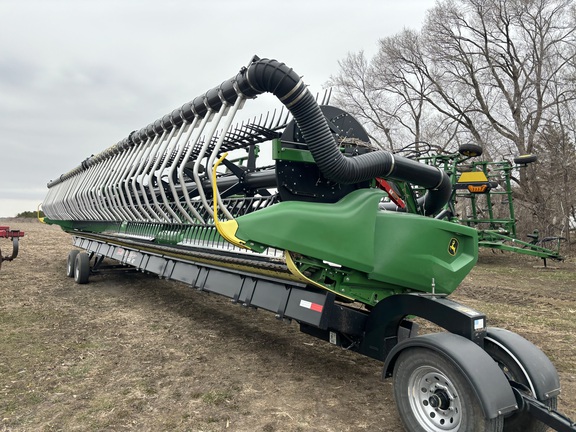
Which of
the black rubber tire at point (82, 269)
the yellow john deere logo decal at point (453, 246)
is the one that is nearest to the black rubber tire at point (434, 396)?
the yellow john deere logo decal at point (453, 246)

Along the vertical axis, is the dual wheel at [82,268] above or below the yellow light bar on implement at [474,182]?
below

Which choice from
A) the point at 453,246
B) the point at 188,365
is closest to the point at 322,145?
the point at 453,246

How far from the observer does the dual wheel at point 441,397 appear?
8.76 ft

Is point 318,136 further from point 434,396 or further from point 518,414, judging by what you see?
point 518,414

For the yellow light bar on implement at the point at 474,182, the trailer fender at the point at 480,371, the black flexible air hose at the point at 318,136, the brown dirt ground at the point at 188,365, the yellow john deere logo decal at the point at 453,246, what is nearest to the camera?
the trailer fender at the point at 480,371

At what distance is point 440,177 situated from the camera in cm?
446

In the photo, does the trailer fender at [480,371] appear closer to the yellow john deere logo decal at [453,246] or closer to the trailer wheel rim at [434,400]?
the trailer wheel rim at [434,400]

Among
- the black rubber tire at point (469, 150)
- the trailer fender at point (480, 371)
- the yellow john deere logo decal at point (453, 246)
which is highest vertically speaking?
the black rubber tire at point (469, 150)

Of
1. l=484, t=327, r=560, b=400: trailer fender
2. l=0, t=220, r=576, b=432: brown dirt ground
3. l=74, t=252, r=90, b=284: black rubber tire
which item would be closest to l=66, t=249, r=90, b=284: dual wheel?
l=74, t=252, r=90, b=284: black rubber tire

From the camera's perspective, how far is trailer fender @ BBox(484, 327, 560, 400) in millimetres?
2848

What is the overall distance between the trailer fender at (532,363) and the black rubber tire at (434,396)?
0.44 m

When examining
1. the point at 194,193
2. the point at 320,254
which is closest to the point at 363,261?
the point at 320,254

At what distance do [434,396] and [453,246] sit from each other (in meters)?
1.53

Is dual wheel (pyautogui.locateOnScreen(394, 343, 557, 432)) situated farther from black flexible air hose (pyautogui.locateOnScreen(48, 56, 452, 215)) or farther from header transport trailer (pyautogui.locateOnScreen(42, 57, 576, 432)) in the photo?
black flexible air hose (pyautogui.locateOnScreen(48, 56, 452, 215))
